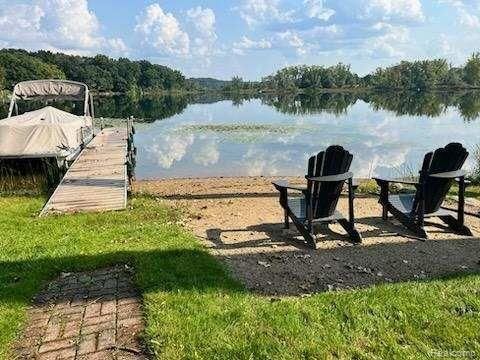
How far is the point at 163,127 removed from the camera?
39656mm

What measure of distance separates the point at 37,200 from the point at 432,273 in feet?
27.1

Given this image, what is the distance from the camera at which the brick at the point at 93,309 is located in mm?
3976

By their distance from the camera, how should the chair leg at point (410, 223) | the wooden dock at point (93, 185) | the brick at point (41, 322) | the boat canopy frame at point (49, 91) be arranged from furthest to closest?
the boat canopy frame at point (49, 91), the wooden dock at point (93, 185), the chair leg at point (410, 223), the brick at point (41, 322)

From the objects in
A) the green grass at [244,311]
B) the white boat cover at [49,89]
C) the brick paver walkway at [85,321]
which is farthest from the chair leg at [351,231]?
the white boat cover at [49,89]

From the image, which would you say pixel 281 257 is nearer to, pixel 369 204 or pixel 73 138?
pixel 369 204

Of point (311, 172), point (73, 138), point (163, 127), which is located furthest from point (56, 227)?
point (163, 127)

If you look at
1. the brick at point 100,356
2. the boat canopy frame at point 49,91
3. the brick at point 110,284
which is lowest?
the brick at point 110,284

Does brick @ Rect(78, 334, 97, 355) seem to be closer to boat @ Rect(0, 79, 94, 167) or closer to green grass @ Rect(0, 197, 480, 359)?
green grass @ Rect(0, 197, 480, 359)

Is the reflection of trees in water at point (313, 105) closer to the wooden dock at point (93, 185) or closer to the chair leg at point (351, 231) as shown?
the wooden dock at point (93, 185)

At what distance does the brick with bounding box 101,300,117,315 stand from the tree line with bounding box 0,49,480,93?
317 feet

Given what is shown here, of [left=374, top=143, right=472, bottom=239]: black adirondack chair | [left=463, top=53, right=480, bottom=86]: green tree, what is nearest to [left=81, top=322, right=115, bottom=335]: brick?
[left=374, top=143, right=472, bottom=239]: black adirondack chair

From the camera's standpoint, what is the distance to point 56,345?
11.6 feet

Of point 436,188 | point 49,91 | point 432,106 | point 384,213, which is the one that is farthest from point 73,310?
point 432,106

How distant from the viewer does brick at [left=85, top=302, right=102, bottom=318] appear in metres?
3.98
